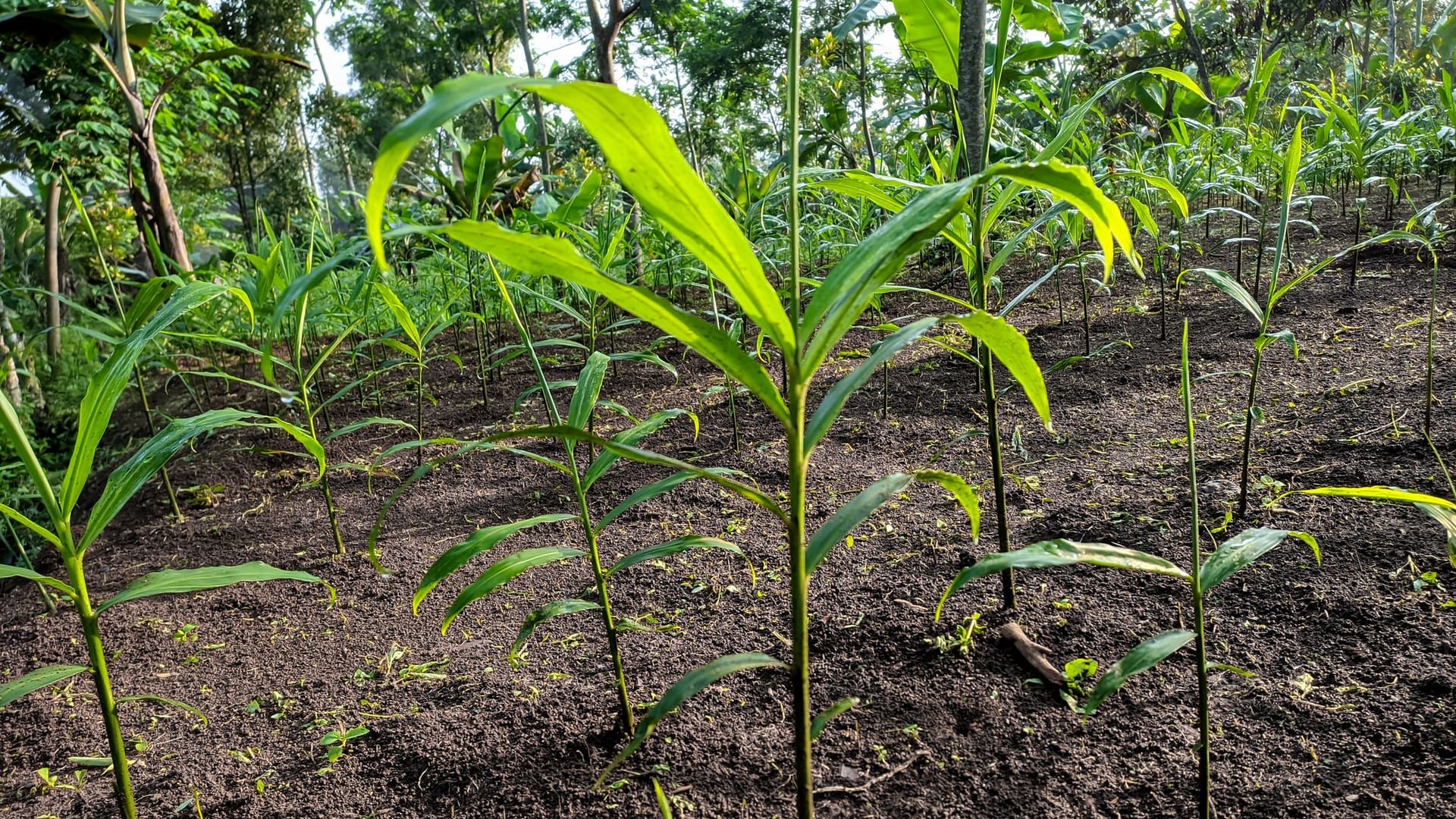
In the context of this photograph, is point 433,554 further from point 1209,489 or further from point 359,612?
point 1209,489

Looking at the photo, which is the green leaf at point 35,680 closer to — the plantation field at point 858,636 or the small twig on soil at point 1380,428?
the plantation field at point 858,636

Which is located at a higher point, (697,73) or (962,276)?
(697,73)

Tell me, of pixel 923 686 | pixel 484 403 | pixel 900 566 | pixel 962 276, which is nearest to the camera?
pixel 923 686

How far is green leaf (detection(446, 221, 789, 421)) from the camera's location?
0.65m

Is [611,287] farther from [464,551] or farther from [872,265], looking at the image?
[464,551]

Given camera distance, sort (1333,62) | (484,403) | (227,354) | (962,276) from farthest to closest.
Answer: (1333,62) → (227,354) → (962,276) → (484,403)

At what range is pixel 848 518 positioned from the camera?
2.37 feet

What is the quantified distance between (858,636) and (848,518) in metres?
0.79

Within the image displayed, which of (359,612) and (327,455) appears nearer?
(359,612)

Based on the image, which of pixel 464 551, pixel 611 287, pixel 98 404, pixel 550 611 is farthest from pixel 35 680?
pixel 611 287

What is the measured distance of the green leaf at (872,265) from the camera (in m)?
0.66

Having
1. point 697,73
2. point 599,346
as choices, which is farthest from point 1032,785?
point 697,73

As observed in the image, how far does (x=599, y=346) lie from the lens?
353cm

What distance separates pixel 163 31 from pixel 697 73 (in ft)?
36.9
